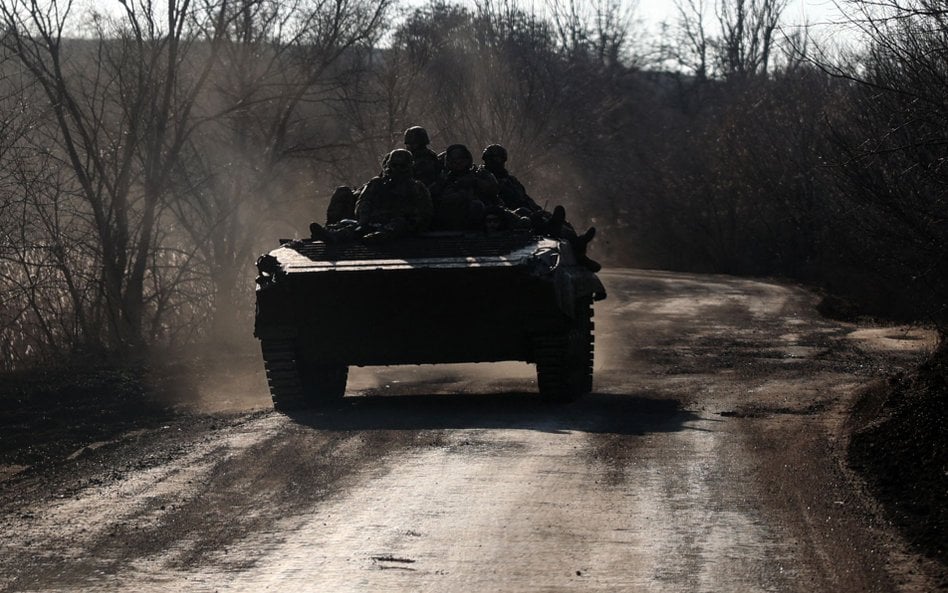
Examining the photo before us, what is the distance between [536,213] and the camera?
50.9 ft

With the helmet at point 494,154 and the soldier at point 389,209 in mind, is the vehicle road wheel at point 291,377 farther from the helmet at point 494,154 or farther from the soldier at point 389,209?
the helmet at point 494,154

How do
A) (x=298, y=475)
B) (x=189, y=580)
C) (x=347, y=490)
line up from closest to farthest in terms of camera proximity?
1. (x=189, y=580)
2. (x=347, y=490)
3. (x=298, y=475)

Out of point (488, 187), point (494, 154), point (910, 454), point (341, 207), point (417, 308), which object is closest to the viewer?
point (910, 454)

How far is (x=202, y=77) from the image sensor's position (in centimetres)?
2184

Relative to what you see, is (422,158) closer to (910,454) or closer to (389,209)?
(389,209)

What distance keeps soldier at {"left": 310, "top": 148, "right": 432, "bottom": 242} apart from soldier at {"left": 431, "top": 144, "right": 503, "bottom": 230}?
1.11 feet

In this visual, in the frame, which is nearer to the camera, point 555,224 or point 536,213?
point 555,224

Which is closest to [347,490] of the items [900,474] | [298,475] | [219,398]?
[298,475]

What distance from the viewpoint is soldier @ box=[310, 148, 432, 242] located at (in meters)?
14.0

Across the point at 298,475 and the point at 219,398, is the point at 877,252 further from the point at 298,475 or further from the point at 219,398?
the point at 298,475

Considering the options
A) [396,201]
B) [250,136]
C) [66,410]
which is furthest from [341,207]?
[250,136]

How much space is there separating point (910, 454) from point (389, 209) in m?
6.01

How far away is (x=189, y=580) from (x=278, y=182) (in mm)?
19617

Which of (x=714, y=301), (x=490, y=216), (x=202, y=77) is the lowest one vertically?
(x=714, y=301)
